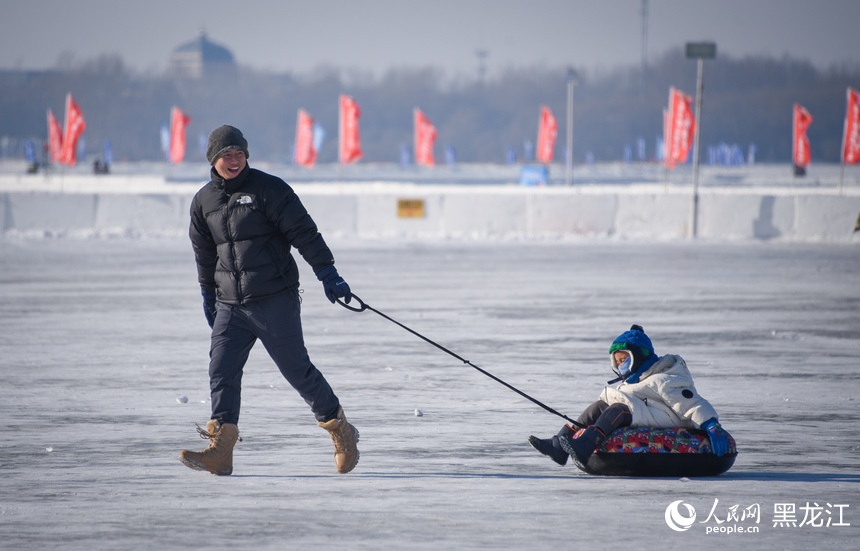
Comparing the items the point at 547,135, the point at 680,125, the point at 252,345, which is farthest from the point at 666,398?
the point at 547,135

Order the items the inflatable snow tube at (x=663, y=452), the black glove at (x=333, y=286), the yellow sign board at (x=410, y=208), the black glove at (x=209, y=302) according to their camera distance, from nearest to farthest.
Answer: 1. the inflatable snow tube at (x=663, y=452)
2. the black glove at (x=333, y=286)
3. the black glove at (x=209, y=302)
4. the yellow sign board at (x=410, y=208)

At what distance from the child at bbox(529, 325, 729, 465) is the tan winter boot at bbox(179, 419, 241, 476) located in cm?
143

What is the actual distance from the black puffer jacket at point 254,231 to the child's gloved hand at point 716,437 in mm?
1945

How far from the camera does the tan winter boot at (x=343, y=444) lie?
20.6 feet

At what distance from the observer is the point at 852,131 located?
118 ft

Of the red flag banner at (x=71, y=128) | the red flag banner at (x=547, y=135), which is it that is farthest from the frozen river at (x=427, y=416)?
the red flag banner at (x=547, y=135)

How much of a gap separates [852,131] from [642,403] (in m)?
31.9

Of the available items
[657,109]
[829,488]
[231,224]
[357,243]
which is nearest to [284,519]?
[231,224]

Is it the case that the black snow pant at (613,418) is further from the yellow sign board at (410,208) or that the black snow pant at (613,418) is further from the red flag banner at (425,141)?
the red flag banner at (425,141)

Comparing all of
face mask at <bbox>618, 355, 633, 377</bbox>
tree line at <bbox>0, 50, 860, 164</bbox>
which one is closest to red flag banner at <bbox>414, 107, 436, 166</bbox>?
face mask at <bbox>618, 355, 633, 377</bbox>

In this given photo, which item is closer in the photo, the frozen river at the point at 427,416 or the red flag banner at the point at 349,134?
the frozen river at the point at 427,416

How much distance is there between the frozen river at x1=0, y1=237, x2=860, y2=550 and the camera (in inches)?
205

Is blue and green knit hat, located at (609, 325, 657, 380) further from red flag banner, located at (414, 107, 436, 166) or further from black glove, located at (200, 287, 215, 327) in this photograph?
red flag banner, located at (414, 107, 436, 166)

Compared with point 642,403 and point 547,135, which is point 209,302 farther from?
point 547,135
